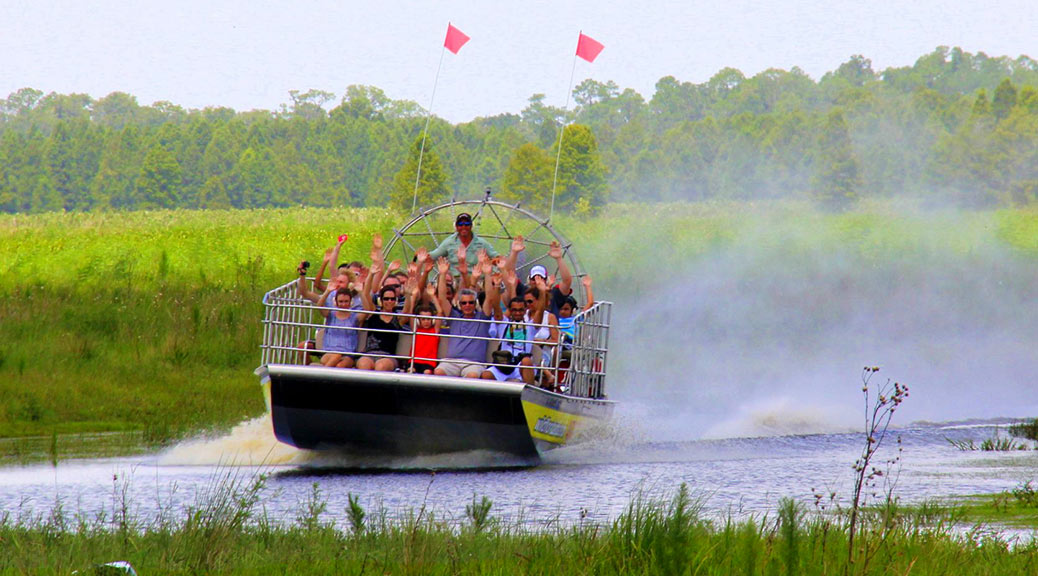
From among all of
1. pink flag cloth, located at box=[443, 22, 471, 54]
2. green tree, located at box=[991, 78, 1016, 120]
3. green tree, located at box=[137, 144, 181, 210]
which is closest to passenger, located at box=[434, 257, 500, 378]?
pink flag cloth, located at box=[443, 22, 471, 54]

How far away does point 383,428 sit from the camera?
46.4 feet

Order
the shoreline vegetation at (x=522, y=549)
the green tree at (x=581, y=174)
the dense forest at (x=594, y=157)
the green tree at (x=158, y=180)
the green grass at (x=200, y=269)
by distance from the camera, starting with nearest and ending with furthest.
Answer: the shoreline vegetation at (x=522, y=549)
the green grass at (x=200, y=269)
the green tree at (x=581, y=174)
the dense forest at (x=594, y=157)
the green tree at (x=158, y=180)

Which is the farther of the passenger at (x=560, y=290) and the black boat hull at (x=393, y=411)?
the passenger at (x=560, y=290)

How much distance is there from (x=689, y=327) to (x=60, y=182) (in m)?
57.7

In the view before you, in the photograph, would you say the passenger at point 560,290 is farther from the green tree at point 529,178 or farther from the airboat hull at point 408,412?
the green tree at point 529,178

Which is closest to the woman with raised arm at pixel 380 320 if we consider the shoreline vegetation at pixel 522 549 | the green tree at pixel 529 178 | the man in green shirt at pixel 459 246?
the man in green shirt at pixel 459 246

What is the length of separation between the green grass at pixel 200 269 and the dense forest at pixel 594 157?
3.51 meters

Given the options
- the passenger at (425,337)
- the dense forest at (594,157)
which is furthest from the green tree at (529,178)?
the passenger at (425,337)

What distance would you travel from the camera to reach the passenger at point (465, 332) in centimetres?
1392

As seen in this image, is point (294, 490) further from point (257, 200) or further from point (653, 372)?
point (257, 200)

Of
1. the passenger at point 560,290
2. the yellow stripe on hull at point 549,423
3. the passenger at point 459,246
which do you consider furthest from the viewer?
the passenger at point 459,246

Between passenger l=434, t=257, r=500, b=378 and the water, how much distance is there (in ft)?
3.53

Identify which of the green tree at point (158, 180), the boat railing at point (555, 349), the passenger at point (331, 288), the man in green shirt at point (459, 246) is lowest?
the boat railing at point (555, 349)

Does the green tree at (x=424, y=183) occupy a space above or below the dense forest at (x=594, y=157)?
below
